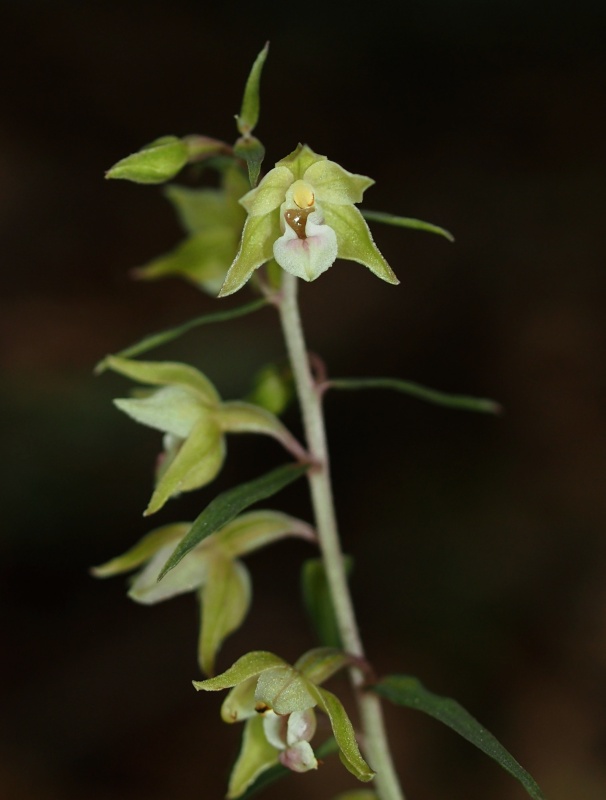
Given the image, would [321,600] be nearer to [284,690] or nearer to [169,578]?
[169,578]

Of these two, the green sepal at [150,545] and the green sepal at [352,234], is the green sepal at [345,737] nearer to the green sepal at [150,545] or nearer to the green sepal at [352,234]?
the green sepal at [150,545]

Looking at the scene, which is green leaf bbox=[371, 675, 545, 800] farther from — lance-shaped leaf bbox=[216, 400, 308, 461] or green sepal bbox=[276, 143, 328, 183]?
green sepal bbox=[276, 143, 328, 183]

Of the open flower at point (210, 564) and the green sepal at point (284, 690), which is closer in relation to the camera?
the green sepal at point (284, 690)

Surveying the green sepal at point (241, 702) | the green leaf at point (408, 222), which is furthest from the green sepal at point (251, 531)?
the green leaf at point (408, 222)

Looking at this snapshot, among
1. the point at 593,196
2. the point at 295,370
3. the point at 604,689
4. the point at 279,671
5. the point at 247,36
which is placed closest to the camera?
the point at 279,671

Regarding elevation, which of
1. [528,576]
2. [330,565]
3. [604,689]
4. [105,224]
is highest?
[105,224]

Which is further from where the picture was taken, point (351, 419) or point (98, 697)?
point (351, 419)

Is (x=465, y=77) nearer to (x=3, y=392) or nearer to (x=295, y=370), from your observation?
(x=3, y=392)

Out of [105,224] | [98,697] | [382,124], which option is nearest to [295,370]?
[98,697]
